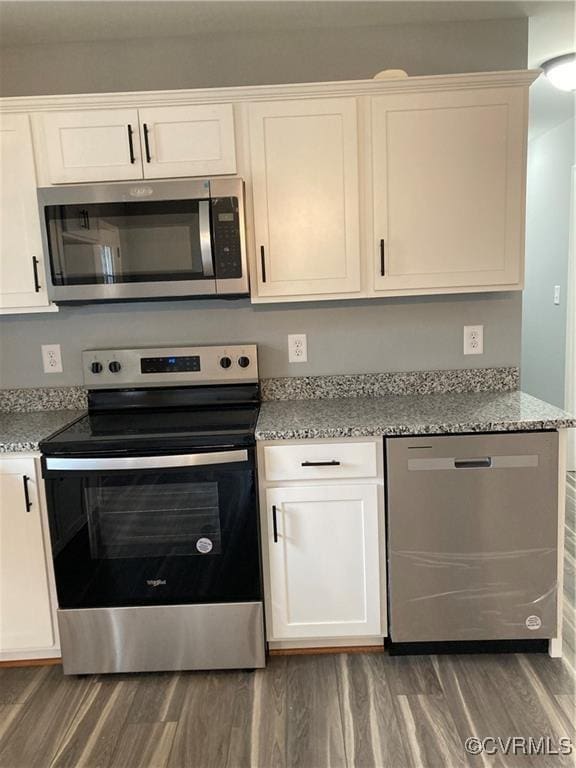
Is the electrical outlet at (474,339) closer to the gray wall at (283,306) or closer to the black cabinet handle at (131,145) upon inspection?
the gray wall at (283,306)

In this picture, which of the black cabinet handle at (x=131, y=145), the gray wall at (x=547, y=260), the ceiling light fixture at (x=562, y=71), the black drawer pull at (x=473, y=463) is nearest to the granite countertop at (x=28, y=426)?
the black cabinet handle at (x=131, y=145)

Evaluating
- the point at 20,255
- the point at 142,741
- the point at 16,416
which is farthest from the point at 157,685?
the point at 20,255

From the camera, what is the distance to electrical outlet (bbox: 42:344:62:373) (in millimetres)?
2324

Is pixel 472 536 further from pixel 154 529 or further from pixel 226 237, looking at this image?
pixel 226 237

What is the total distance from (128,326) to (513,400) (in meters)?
1.68

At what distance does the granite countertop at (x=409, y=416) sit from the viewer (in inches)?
69.2

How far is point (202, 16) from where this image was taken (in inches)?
78.0

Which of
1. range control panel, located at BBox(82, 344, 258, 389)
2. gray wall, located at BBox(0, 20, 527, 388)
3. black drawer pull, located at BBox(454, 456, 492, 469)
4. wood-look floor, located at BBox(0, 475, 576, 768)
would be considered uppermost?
gray wall, located at BBox(0, 20, 527, 388)

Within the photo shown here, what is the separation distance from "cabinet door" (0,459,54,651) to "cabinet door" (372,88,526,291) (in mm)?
1520

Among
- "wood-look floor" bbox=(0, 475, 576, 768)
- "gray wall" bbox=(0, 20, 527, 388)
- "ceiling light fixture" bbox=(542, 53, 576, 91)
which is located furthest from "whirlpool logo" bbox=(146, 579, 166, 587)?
"ceiling light fixture" bbox=(542, 53, 576, 91)

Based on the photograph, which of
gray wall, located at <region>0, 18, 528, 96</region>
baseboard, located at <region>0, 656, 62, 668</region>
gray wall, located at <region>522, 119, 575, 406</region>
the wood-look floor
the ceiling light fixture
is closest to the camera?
the wood-look floor

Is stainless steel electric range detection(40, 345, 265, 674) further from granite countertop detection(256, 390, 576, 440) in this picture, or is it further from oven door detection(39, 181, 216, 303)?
oven door detection(39, 181, 216, 303)

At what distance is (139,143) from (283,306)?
85 centimetres

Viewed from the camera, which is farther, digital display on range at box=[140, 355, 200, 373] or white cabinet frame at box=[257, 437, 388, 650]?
digital display on range at box=[140, 355, 200, 373]
